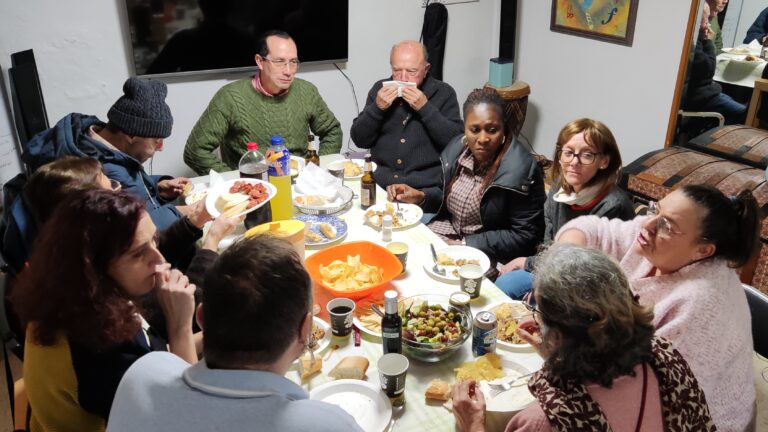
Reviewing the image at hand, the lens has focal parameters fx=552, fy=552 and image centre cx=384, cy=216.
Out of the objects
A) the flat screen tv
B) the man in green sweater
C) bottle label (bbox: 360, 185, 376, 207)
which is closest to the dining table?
bottle label (bbox: 360, 185, 376, 207)

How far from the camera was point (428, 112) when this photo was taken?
10.3ft

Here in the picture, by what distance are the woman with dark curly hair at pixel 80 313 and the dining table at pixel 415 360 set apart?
468 mm

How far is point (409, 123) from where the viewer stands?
3213 mm

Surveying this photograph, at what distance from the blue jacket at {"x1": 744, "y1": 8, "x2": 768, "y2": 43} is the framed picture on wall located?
0.76 metres

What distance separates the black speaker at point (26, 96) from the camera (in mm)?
3029

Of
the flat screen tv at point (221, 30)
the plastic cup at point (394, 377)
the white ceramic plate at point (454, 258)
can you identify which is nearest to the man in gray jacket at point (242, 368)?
→ the plastic cup at point (394, 377)

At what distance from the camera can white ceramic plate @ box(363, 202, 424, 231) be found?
2373 millimetres

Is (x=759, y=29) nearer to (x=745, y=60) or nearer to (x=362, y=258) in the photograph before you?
(x=745, y=60)

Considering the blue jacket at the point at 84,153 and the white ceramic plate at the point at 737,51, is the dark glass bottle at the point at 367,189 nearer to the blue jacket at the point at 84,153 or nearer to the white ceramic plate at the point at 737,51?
the blue jacket at the point at 84,153

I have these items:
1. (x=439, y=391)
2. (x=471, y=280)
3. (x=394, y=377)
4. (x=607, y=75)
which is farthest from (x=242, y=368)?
(x=607, y=75)

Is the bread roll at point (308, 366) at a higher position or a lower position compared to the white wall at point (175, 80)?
lower

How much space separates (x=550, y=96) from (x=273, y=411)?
440 cm

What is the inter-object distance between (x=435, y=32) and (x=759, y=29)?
2.29 meters

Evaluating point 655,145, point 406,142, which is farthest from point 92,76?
point 655,145
